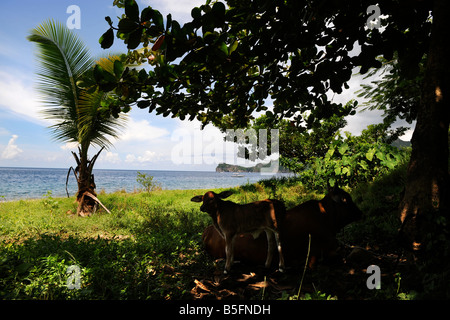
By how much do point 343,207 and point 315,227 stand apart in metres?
0.35

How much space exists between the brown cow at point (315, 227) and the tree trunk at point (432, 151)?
49 cm

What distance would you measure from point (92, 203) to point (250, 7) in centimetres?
798

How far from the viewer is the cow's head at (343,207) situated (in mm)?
2213

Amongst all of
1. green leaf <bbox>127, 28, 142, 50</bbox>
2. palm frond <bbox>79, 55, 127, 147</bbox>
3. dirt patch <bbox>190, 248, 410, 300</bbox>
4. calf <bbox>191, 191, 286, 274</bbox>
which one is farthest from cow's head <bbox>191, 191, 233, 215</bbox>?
palm frond <bbox>79, 55, 127, 147</bbox>

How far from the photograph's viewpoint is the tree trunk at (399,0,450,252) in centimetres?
207

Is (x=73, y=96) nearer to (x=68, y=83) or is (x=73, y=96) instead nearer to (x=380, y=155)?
(x=68, y=83)

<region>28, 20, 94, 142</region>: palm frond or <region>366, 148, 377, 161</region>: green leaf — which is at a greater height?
<region>28, 20, 94, 142</region>: palm frond

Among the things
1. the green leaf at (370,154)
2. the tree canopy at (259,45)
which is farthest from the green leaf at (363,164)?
the tree canopy at (259,45)

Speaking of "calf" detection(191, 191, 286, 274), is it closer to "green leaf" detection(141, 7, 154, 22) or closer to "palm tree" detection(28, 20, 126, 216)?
"green leaf" detection(141, 7, 154, 22)

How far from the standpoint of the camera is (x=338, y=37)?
249cm

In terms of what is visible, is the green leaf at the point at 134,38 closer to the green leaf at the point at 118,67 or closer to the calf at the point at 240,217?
the green leaf at the point at 118,67
